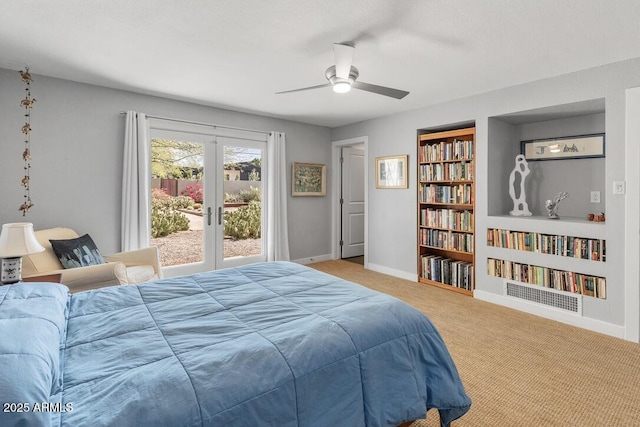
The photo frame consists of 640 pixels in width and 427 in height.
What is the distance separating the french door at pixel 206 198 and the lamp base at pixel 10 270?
5.95 ft

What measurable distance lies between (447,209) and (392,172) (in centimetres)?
96

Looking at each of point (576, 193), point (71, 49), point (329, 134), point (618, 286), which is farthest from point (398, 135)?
point (71, 49)

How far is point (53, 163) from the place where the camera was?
137 inches

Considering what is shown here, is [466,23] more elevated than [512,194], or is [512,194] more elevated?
[466,23]

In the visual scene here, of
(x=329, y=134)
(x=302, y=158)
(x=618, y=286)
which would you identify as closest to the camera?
(x=618, y=286)

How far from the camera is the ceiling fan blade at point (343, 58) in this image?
2404 mm

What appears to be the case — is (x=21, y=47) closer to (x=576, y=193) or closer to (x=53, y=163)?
(x=53, y=163)

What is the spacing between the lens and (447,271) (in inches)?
173

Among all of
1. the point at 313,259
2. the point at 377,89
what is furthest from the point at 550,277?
the point at 313,259

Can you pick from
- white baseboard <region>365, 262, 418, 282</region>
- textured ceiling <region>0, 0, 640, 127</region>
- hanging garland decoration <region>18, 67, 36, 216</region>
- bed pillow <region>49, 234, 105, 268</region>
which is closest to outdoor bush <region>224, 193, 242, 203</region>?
textured ceiling <region>0, 0, 640, 127</region>

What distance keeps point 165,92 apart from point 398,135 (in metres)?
3.15

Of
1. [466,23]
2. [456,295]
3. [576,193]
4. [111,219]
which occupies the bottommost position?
[456,295]

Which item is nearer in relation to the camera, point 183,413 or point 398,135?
point 183,413

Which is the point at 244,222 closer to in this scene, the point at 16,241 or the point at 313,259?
the point at 313,259
